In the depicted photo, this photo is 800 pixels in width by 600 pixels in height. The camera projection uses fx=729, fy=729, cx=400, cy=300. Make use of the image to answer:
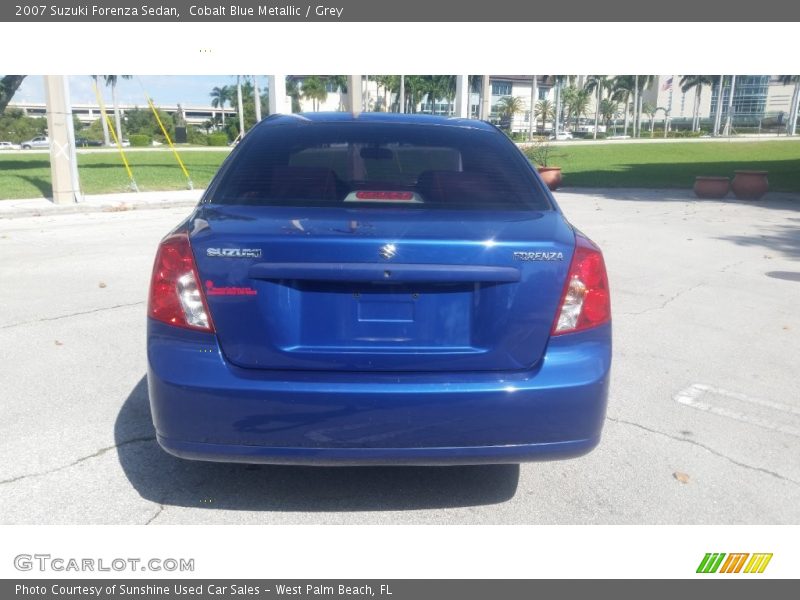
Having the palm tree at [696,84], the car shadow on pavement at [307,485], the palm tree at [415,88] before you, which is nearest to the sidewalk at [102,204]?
the car shadow on pavement at [307,485]

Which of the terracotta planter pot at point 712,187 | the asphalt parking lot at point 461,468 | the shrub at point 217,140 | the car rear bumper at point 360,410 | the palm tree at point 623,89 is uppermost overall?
the palm tree at point 623,89

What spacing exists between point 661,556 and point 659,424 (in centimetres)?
132

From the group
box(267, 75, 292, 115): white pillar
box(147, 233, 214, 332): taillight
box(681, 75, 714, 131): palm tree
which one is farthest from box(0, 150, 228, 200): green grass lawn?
box(681, 75, 714, 131): palm tree

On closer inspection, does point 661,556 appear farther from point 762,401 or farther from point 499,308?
point 762,401

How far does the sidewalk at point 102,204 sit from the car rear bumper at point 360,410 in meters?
12.3

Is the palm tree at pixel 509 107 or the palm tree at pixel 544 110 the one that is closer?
the palm tree at pixel 509 107

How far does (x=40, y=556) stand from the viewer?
293 cm

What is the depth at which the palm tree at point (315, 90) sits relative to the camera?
3971 inches

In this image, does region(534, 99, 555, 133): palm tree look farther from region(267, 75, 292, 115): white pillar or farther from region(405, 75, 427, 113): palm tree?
region(267, 75, 292, 115): white pillar

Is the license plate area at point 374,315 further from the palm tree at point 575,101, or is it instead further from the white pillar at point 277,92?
the palm tree at point 575,101

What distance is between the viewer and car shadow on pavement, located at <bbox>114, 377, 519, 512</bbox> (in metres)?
3.29

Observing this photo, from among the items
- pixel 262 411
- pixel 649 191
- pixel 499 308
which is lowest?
pixel 649 191

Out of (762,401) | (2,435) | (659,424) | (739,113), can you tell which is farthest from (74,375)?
(739,113)

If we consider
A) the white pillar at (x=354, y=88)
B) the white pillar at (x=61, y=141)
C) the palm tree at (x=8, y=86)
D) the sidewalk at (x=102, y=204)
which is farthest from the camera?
the palm tree at (x=8, y=86)
